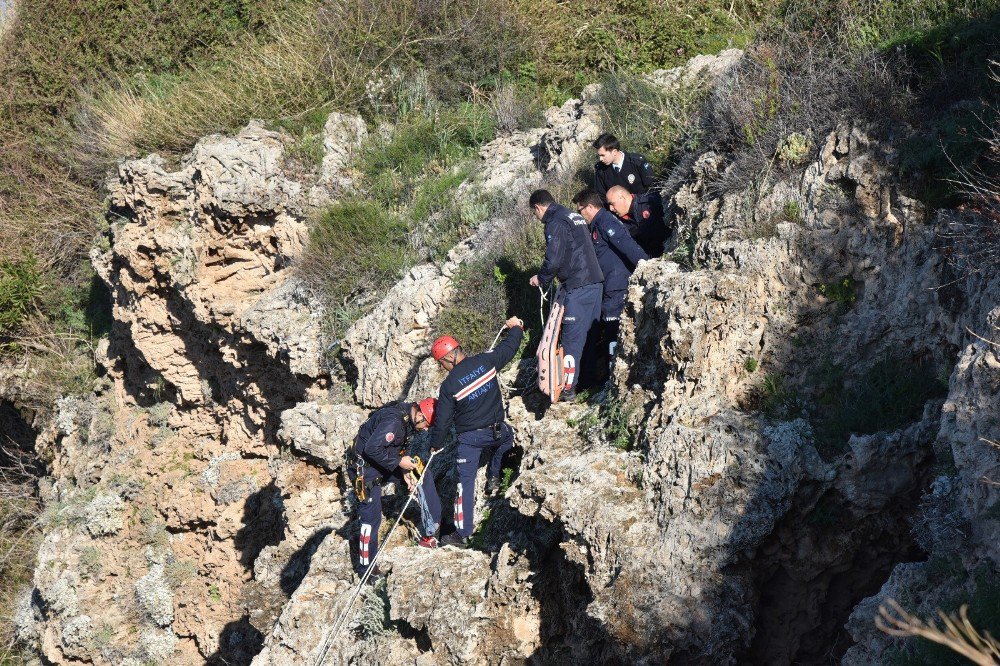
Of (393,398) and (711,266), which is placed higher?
(711,266)

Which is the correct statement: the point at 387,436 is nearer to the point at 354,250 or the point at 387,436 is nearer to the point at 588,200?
the point at 588,200

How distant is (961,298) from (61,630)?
40.5 ft

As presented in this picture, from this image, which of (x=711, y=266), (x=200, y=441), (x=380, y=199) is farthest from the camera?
(x=200, y=441)

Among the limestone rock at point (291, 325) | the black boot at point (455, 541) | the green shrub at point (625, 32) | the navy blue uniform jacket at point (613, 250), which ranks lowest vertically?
the black boot at point (455, 541)

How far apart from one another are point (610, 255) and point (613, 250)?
7 cm

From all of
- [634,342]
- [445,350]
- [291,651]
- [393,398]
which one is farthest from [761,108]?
[291,651]

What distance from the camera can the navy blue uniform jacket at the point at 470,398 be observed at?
27.5 feet

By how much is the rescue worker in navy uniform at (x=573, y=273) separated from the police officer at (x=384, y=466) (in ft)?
4.60

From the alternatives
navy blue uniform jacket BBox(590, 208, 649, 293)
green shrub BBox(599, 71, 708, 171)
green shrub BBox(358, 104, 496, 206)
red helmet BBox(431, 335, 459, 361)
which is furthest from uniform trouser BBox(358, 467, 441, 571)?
green shrub BBox(358, 104, 496, 206)

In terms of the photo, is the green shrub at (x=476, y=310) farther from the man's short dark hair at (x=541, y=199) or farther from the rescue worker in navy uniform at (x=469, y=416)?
the man's short dark hair at (x=541, y=199)

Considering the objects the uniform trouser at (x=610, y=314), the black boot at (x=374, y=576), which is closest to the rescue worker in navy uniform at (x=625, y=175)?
the uniform trouser at (x=610, y=314)

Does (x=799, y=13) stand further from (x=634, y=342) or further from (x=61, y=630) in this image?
(x=61, y=630)

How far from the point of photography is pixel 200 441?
1436 centimetres

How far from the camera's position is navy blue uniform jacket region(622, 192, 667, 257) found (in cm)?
967
